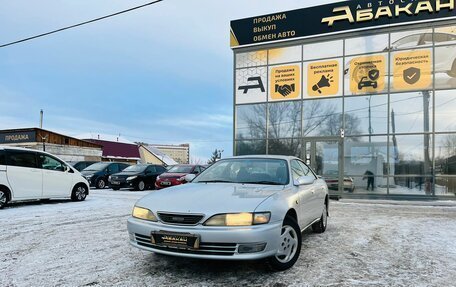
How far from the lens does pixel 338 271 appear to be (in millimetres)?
4559

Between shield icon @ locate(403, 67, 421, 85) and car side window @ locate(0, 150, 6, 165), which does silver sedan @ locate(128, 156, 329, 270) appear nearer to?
car side window @ locate(0, 150, 6, 165)

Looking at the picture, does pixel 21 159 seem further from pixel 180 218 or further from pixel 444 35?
pixel 444 35

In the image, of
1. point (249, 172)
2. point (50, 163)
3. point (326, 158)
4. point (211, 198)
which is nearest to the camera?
point (211, 198)

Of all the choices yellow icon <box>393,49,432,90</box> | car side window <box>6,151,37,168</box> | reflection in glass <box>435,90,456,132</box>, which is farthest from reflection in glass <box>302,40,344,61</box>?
car side window <box>6,151,37,168</box>

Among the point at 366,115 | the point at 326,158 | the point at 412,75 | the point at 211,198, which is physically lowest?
the point at 211,198

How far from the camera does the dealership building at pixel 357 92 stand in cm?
1476

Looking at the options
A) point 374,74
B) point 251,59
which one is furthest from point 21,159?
point 374,74

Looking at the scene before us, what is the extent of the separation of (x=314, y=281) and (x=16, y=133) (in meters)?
42.9

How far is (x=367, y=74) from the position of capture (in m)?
15.9

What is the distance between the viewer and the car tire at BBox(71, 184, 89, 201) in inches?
487

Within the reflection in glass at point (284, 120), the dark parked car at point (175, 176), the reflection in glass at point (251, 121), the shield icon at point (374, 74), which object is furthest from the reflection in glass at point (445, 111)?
the dark parked car at point (175, 176)

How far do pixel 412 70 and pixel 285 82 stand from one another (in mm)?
5294

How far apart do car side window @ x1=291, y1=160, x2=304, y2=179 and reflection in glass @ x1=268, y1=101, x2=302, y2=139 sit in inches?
428

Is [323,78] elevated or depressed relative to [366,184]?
elevated
